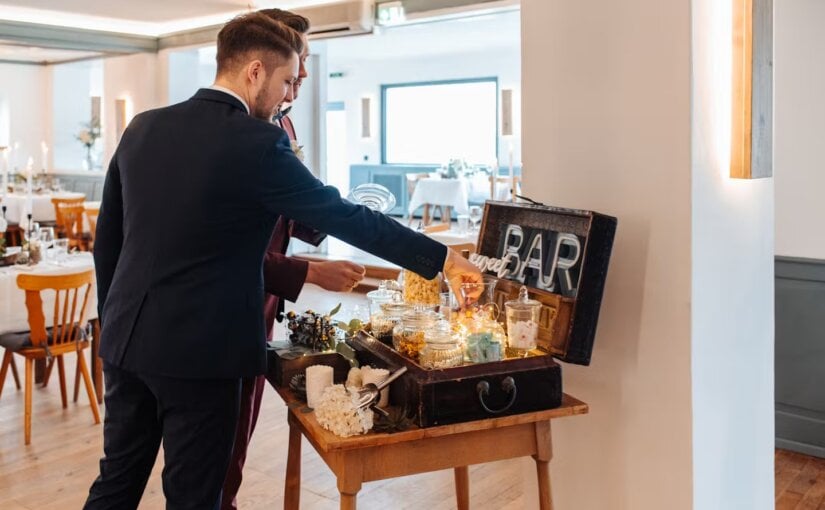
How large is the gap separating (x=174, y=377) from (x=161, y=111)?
2.09 feet

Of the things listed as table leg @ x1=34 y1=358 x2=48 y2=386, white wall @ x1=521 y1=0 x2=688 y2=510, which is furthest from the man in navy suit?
table leg @ x1=34 y1=358 x2=48 y2=386

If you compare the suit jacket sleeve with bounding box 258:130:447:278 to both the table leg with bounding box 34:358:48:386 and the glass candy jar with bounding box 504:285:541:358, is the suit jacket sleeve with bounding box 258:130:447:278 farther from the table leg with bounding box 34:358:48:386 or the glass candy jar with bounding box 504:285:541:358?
the table leg with bounding box 34:358:48:386

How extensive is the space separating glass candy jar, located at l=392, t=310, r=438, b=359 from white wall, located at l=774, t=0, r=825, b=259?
2.50 meters

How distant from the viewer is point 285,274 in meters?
2.39

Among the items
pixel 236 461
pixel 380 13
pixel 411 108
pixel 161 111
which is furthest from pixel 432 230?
pixel 411 108

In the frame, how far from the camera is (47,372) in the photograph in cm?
492

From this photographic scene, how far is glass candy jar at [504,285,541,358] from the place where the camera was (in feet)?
6.66

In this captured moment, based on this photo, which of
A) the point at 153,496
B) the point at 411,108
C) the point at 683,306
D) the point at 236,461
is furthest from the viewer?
the point at 411,108

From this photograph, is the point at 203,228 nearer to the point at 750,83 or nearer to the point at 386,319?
the point at 386,319

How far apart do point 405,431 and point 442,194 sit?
36.5 feet

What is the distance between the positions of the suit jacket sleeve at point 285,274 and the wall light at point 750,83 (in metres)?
1.25

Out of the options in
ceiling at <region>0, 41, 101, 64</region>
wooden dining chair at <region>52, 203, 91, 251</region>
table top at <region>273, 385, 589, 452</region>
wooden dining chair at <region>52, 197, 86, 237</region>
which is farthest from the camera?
ceiling at <region>0, 41, 101, 64</region>

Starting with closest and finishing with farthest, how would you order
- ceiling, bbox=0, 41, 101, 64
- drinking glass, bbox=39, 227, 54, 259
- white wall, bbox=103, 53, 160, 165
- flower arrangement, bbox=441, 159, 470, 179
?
drinking glass, bbox=39, 227, 54, 259 < white wall, bbox=103, 53, 160, 165 < ceiling, bbox=0, 41, 101, 64 < flower arrangement, bbox=441, 159, 470, 179

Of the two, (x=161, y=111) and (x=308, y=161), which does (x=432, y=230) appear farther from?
(x=161, y=111)
